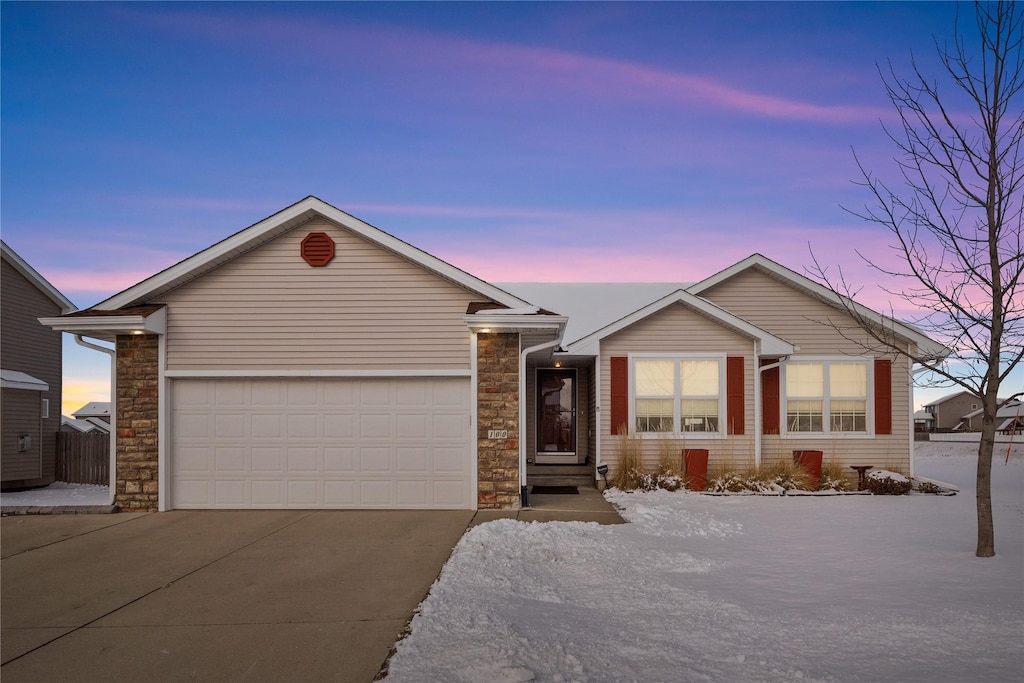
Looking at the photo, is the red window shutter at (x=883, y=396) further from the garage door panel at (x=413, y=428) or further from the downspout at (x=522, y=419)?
the garage door panel at (x=413, y=428)

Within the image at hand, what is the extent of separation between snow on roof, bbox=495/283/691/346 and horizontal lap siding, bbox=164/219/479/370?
6.16 m

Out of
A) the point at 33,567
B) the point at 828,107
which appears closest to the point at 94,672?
the point at 33,567

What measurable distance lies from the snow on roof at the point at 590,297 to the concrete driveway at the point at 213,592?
8090mm

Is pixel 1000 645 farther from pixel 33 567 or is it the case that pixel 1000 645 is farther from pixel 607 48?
pixel 607 48

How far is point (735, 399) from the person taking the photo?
1412 cm

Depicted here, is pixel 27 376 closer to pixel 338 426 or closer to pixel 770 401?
pixel 338 426

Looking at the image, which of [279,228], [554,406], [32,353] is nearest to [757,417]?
[554,406]

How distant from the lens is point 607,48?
13.4 metres

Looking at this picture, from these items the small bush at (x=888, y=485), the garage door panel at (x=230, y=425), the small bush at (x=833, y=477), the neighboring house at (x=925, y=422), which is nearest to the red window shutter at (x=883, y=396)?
the small bush at (x=888, y=485)

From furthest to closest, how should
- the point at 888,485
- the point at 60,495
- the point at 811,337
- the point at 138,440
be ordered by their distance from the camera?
the point at 60,495 → the point at 811,337 → the point at 888,485 → the point at 138,440

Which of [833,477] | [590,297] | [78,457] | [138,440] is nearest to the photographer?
[138,440]

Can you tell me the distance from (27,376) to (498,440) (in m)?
13.3

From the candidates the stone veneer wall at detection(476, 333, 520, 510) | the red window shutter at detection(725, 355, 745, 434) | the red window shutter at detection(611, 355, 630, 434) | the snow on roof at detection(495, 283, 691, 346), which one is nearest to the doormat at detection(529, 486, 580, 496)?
the red window shutter at detection(611, 355, 630, 434)

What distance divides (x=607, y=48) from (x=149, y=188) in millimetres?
10578
